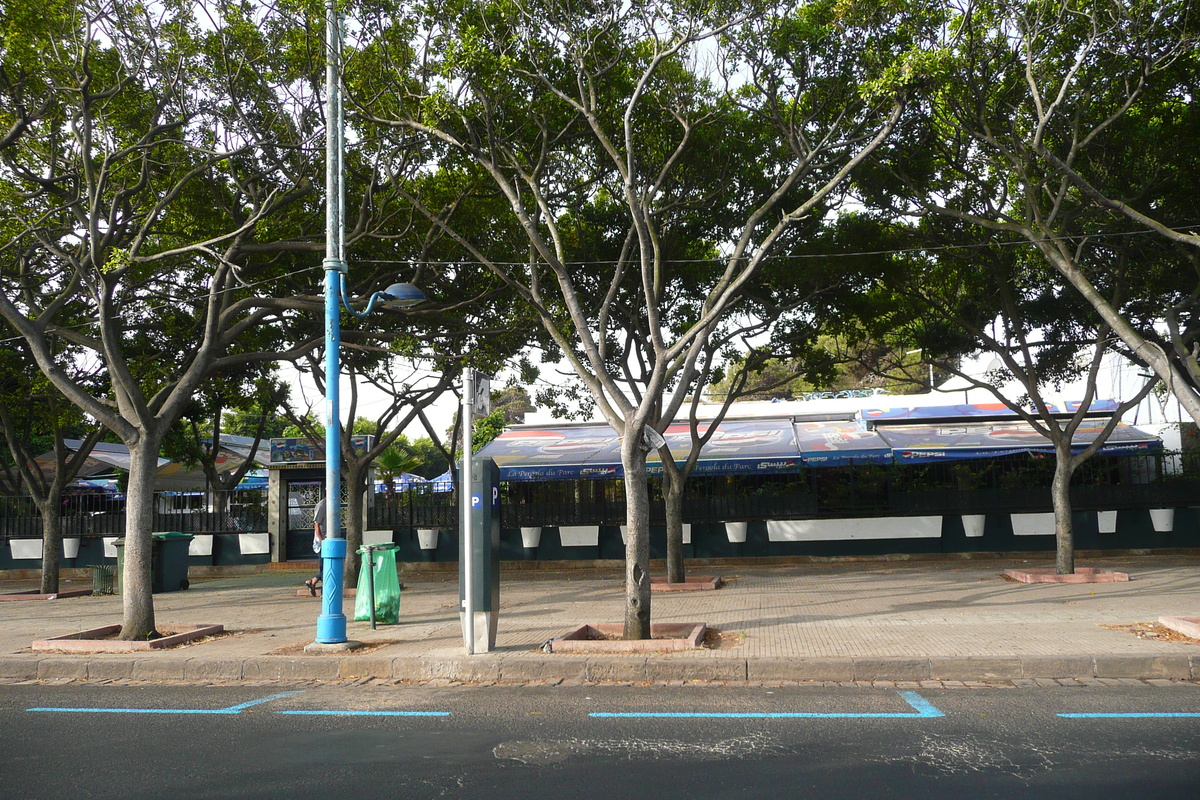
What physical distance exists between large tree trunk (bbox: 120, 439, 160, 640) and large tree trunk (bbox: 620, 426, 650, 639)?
5.29 meters

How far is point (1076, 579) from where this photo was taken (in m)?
14.5

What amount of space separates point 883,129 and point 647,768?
7.01 meters

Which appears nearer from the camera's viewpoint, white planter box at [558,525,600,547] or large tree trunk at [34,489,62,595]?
large tree trunk at [34,489,62,595]

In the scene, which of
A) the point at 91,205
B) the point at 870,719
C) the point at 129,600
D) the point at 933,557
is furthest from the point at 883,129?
the point at 933,557

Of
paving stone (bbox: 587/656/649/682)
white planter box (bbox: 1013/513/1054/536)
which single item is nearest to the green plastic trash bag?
paving stone (bbox: 587/656/649/682)

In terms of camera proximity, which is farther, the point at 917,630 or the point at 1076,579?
the point at 1076,579

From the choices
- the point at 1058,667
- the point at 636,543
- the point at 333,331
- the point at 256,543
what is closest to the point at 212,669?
the point at 333,331

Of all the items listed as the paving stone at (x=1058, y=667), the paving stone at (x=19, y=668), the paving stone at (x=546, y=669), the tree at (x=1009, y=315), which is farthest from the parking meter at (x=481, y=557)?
the tree at (x=1009, y=315)

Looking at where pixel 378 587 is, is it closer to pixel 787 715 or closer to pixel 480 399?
pixel 480 399

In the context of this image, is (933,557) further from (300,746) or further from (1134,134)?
(300,746)

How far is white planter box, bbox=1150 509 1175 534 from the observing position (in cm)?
1952

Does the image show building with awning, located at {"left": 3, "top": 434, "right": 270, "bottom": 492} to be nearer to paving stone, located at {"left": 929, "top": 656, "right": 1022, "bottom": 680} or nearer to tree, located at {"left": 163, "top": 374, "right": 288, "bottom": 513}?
tree, located at {"left": 163, "top": 374, "right": 288, "bottom": 513}

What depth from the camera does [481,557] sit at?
896 centimetres

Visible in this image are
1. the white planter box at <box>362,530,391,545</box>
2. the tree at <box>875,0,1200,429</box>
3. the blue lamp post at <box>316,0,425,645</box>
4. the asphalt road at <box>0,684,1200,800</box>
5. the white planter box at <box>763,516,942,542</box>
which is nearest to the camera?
the asphalt road at <box>0,684,1200,800</box>
